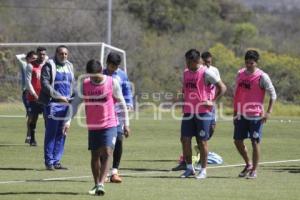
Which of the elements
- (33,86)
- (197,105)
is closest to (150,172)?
(197,105)

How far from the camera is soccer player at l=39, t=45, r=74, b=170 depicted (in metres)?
16.6

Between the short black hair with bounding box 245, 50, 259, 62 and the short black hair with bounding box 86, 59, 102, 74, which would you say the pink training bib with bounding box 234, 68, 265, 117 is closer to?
the short black hair with bounding box 245, 50, 259, 62

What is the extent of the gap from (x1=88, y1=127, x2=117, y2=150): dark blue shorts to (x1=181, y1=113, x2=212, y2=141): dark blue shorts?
2624 millimetres

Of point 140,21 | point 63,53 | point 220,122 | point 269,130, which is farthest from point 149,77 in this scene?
point 63,53

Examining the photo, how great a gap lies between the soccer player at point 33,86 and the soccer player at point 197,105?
4.85 m

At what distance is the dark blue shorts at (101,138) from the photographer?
13.3 metres

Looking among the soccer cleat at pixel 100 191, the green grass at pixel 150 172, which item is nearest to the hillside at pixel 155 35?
the green grass at pixel 150 172

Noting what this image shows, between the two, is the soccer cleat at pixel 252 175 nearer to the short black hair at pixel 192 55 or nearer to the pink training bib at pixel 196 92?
the pink training bib at pixel 196 92

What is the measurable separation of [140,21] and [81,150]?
56815mm

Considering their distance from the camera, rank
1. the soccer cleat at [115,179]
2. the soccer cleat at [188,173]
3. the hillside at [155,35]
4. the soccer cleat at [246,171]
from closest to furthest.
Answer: the soccer cleat at [115,179] < the soccer cleat at [188,173] < the soccer cleat at [246,171] < the hillside at [155,35]

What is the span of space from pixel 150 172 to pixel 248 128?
1.84 meters

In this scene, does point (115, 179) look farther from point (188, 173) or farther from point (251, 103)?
point (251, 103)

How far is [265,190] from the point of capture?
1374 cm

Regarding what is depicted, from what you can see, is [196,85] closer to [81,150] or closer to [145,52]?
[81,150]
